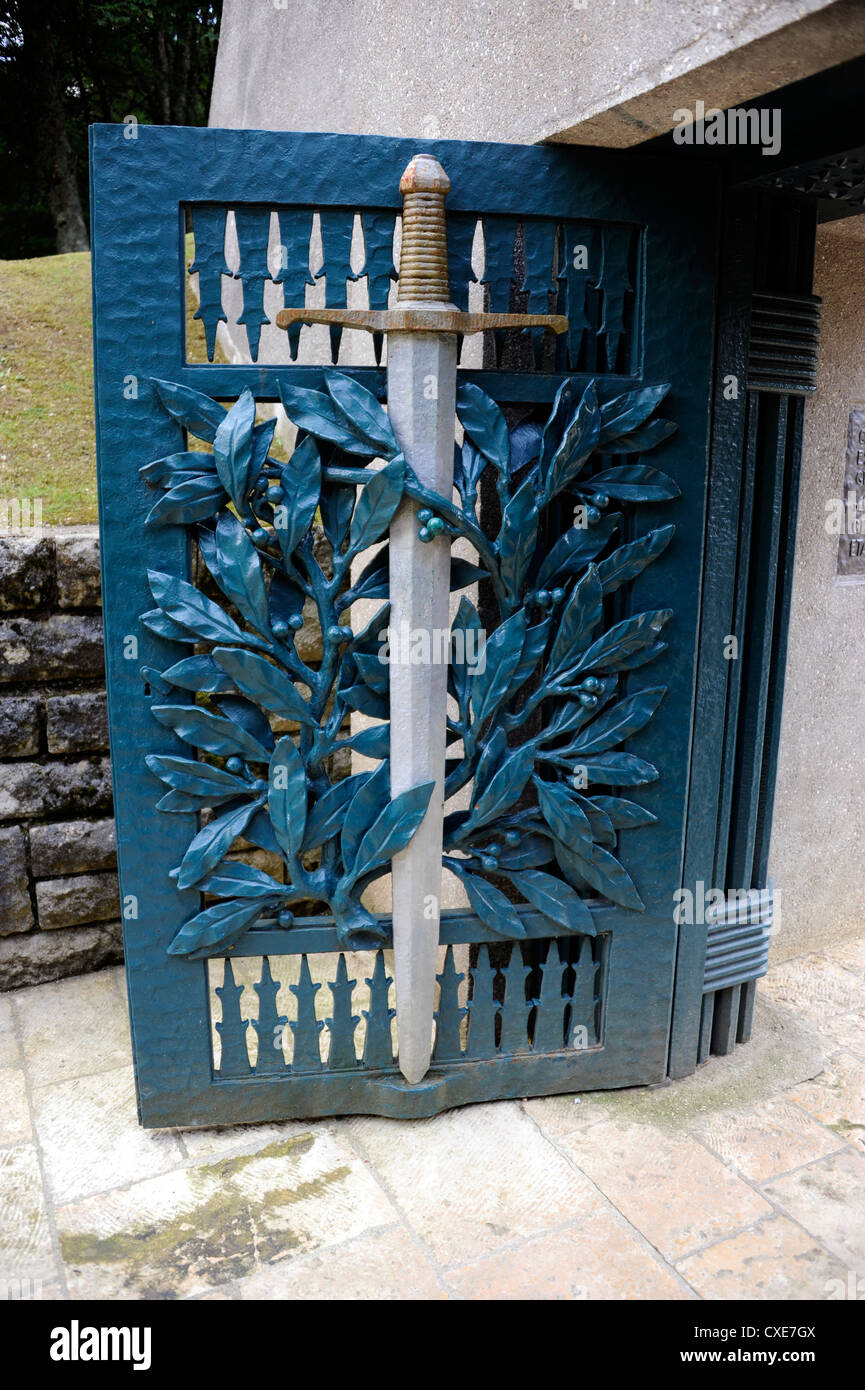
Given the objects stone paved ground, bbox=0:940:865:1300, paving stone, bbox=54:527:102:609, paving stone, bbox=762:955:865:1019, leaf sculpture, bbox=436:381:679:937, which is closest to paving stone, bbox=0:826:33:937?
stone paved ground, bbox=0:940:865:1300

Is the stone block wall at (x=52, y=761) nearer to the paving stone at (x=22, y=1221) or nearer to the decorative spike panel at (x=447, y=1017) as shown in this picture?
the decorative spike panel at (x=447, y=1017)

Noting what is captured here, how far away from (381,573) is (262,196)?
916mm

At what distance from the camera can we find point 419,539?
2.44 meters

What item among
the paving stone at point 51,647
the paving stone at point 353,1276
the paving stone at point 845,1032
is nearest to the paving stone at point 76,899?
the paving stone at point 51,647

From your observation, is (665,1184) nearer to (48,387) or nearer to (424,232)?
(424,232)

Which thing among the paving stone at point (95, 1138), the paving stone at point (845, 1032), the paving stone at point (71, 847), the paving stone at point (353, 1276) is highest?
the paving stone at point (71, 847)

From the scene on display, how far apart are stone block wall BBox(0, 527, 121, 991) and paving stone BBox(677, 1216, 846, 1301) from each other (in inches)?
88.0

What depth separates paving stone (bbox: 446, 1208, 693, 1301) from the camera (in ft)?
7.26

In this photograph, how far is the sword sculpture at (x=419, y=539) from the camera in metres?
2.33

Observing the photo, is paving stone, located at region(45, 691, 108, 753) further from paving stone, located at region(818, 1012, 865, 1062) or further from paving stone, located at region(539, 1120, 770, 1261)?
paving stone, located at region(818, 1012, 865, 1062)

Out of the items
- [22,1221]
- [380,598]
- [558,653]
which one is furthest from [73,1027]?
[558,653]

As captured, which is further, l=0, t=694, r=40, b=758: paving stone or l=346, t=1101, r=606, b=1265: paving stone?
l=0, t=694, r=40, b=758: paving stone
